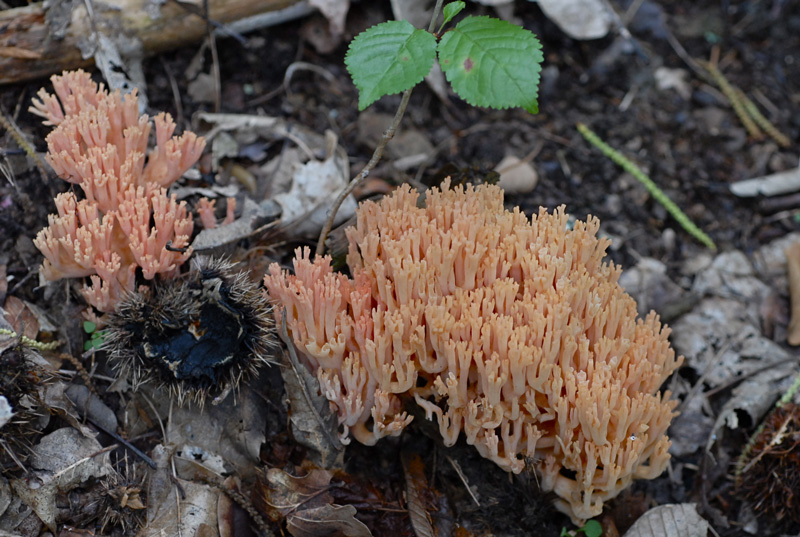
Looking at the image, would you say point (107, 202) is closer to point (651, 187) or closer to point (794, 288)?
point (651, 187)

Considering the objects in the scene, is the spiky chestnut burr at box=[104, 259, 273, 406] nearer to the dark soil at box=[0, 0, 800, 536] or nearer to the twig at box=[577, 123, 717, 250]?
the dark soil at box=[0, 0, 800, 536]

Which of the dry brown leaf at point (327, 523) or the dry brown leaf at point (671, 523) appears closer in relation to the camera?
the dry brown leaf at point (327, 523)

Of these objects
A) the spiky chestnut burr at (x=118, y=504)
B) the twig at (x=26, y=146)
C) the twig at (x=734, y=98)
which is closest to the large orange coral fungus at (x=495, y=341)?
the spiky chestnut burr at (x=118, y=504)

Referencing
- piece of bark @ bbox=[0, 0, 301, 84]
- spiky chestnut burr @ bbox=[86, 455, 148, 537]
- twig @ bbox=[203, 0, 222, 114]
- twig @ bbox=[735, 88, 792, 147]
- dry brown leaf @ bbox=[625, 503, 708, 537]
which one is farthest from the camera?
twig @ bbox=[735, 88, 792, 147]

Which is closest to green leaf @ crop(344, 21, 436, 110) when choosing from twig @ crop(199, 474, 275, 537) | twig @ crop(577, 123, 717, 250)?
twig @ crop(199, 474, 275, 537)

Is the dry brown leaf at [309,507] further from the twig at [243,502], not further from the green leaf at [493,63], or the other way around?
the green leaf at [493,63]

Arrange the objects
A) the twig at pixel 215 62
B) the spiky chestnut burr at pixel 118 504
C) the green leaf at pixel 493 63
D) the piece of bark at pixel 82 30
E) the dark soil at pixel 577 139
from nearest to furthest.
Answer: the green leaf at pixel 493 63 → the spiky chestnut burr at pixel 118 504 → the dark soil at pixel 577 139 → the piece of bark at pixel 82 30 → the twig at pixel 215 62

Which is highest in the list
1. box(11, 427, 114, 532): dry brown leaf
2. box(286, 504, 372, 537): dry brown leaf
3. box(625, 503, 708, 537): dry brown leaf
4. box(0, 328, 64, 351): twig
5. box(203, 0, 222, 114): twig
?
box(203, 0, 222, 114): twig
